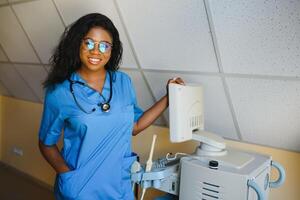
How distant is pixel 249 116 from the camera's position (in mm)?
1600

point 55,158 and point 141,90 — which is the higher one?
point 141,90

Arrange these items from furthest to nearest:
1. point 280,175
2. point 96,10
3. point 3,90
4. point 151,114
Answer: point 3,90
point 96,10
point 151,114
point 280,175

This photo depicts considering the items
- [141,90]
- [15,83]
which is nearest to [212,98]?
[141,90]

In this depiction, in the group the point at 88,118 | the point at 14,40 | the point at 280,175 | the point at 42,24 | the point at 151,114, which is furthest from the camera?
the point at 14,40

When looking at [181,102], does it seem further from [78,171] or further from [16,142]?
[16,142]

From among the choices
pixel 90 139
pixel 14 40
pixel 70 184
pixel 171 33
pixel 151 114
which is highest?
pixel 14 40

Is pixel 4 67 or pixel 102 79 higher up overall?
pixel 4 67

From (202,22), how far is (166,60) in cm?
34

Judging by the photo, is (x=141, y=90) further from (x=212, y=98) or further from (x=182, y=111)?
(x=182, y=111)

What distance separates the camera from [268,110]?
4.97 feet

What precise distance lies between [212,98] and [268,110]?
285mm

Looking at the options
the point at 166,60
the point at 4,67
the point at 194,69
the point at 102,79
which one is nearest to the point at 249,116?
the point at 194,69

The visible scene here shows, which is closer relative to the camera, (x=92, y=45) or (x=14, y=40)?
(x=92, y=45)

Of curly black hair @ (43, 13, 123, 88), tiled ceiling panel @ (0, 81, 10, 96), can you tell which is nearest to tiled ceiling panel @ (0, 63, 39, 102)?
tiled ceiling panel @ (0, 81, 10, 96)
